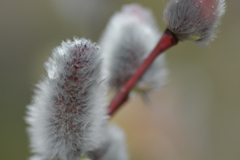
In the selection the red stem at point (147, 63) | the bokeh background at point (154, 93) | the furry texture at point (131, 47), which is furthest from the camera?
the bokeh background at point (154, 93)

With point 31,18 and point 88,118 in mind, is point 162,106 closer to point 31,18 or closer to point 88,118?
point 31,18

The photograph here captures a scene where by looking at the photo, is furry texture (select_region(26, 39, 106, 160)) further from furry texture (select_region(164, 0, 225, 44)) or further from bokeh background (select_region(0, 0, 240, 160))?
bokeh background (select_region(0, 0, 240, 160))

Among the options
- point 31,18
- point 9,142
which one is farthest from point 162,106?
point 31,18

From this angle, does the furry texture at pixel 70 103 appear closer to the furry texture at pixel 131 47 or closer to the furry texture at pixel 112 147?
the furry texture at pixel 112 147

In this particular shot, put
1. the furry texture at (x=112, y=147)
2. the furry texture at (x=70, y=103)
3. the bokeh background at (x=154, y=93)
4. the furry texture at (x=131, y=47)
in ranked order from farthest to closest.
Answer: the bokeh background at (x=154, y=93) < the furry texture at (x=131, y=47) < the furry texture at (x=112, y=147) < the furry texture at (x=70, y=103)

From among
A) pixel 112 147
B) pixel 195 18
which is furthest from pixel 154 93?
pixel 195 18

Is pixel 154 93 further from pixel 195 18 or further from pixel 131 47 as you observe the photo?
pixel 195 18

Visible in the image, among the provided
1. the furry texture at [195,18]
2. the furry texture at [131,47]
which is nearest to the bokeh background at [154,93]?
the furry texture at [131,47]
